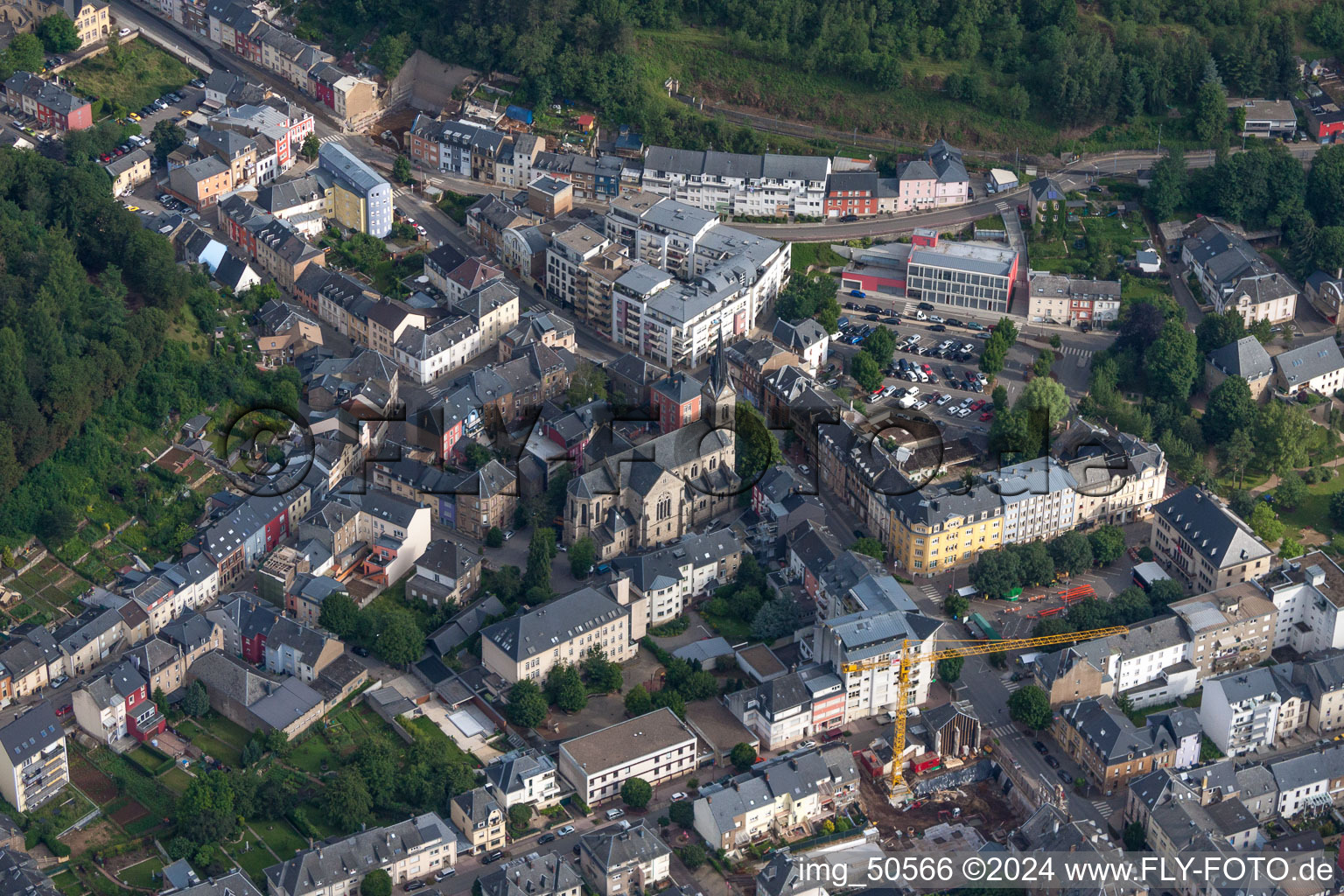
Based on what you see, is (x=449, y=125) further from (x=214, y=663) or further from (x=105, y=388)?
(x=214, y=663)

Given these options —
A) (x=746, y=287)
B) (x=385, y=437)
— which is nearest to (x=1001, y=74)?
(x=746, y=287)

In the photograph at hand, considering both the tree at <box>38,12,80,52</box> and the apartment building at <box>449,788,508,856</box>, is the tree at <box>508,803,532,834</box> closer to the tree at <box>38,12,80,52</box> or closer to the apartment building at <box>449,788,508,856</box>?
the apartment building at <box>449,788,508,856</box>

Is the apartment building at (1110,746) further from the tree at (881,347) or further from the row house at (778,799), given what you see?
the tree at (881,347)

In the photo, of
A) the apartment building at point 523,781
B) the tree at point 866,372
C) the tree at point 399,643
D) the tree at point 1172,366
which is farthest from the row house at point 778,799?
the tree at point 1172,366

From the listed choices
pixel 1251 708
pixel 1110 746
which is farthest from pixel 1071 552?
pixel 1110 746

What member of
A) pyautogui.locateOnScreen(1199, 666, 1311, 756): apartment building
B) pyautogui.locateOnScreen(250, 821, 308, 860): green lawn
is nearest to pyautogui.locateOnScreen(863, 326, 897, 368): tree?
pyautogui.locateOnScreen(1199, 666, 1311, 756): apartment building
